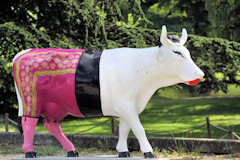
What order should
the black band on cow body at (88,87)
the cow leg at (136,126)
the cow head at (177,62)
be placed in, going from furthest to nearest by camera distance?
1. the black band on cow body at (88,87)
2. the cow leg at (136,126)
3. the cow head at (177,62)

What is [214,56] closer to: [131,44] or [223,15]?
[223,15]

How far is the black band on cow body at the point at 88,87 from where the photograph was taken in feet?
16.3

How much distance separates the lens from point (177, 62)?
15.4ft

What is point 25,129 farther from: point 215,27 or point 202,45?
point 215,27

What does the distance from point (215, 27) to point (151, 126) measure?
12.0 ft

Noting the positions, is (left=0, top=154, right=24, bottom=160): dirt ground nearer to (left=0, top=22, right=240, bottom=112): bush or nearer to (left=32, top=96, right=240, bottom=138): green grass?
(left=0, top=22, right=240, bottom=112): bush

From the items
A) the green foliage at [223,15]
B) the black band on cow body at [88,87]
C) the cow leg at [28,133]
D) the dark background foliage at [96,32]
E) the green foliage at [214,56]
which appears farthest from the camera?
the green foliage at [223,15]

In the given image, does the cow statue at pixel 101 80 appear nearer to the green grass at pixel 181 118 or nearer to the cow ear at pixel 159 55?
the cow ear at pixel 159 55

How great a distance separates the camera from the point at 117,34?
34.7ft

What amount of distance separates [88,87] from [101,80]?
190 millimetres

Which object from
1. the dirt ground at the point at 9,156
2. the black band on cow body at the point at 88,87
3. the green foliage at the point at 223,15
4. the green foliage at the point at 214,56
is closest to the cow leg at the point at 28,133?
the black band on cow body at the point at 88,87

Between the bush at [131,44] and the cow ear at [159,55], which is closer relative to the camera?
the cow ear at [159,55]

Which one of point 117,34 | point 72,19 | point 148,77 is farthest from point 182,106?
point 148,77

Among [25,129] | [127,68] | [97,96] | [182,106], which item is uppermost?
[127,68]
